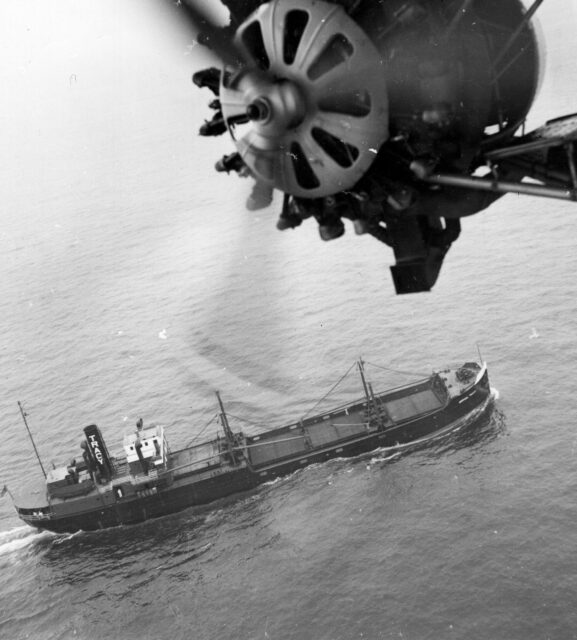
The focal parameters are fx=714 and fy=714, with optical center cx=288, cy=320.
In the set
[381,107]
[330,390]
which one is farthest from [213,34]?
[330,390]

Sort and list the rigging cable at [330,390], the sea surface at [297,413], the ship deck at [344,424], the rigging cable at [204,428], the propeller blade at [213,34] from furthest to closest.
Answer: the rigging cable at [330,390]
the rigging cable at [204,428]
the ship deck at [344,424]
the sea surface at [297,413]
the propeller blade at [213,34]

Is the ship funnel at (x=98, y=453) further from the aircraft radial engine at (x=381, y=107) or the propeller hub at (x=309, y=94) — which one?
the propeller hub at (x=309, y=94)

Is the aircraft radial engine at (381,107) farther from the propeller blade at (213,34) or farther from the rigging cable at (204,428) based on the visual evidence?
the rigging cable at (204,428)

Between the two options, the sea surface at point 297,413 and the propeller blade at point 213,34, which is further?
the sea surface at point 297,413

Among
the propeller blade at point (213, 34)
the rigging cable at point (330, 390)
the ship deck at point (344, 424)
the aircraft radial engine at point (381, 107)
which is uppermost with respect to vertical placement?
the propeller blade at point (213, 34)

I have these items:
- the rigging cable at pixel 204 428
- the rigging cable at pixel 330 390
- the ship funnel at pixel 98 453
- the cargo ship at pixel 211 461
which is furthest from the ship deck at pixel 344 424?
the ship funnel at pixel 98 453

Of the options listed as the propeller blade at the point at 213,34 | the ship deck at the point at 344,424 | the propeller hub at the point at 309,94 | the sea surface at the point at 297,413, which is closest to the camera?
the propeller hub at the point at 309,94

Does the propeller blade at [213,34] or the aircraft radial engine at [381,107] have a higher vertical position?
the propeller blade at [213,34]
